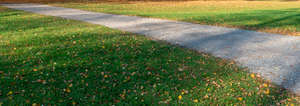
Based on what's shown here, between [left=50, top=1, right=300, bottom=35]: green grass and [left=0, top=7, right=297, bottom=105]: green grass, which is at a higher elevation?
[left=50, top=1, right=300, bottom=35]: green grass

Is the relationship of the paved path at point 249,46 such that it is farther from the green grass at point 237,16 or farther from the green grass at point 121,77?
the green grass at point 237,16

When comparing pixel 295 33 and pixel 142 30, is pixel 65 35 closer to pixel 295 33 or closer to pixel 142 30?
pixel 142 30

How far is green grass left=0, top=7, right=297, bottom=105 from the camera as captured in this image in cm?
409

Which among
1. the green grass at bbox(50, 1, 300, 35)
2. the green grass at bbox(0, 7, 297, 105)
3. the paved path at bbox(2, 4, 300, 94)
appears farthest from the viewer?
the green grass at bbox(50, 1, 300, 35)

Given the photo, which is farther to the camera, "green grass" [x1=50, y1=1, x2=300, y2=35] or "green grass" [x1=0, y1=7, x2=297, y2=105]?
"green grass" [x1=50, y1=1, x2=300, y2=35]

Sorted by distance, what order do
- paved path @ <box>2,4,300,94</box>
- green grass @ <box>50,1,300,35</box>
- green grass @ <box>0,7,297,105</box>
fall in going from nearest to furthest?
green grass @ <box>0,7,297,105</box> → paved path @ <box>2,4,300,94</box> → green grass @ <box>50,1,300,35</box>

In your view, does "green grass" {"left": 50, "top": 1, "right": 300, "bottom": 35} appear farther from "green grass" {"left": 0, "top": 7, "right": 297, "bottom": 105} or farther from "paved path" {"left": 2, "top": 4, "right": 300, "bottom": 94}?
"green grass" {"left": 0, "top": 7, "right": 297, "bottom": 105}

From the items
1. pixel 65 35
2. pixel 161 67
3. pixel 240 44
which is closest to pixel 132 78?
pixel 161 67

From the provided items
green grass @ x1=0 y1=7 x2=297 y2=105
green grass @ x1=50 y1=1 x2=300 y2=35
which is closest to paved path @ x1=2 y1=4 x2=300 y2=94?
green grass @ x1=0 y1=7 x2=297 y2=105

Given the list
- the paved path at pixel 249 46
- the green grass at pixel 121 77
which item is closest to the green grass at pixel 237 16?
the paved path at pixel 249 46

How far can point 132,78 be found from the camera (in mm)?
4902

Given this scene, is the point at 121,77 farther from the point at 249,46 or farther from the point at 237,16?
the point at 237,16

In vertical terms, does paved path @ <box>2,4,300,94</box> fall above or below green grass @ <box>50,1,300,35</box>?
below

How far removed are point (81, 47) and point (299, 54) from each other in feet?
19.1
